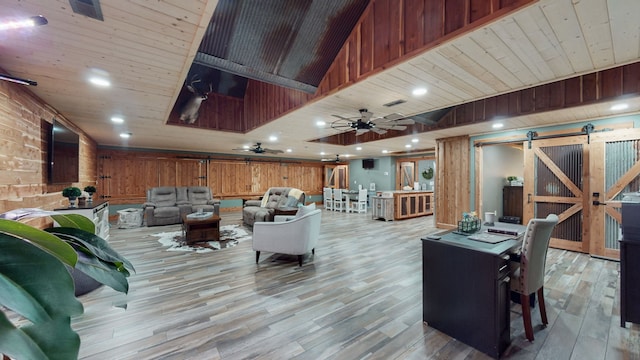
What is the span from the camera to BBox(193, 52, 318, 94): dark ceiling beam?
9.67ft

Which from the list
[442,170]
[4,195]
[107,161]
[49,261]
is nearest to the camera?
[49,261]

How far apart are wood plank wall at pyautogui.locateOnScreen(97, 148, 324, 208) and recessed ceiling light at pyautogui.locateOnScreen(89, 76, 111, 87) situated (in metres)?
6.39

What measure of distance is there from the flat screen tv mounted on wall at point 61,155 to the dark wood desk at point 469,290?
508cm

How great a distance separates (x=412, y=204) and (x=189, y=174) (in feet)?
26.3

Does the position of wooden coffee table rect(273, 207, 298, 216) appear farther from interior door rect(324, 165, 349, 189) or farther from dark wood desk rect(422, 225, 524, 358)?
interior door rect(324, 165, 349, 189)

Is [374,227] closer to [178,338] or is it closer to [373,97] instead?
[373,97]

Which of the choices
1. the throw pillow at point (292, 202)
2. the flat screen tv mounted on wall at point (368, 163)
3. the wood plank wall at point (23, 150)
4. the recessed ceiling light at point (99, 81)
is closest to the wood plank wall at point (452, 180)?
the throw pillow at point (292, 202)

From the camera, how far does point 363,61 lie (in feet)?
9.47

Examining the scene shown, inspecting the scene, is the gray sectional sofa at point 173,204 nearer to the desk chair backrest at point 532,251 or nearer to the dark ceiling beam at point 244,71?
the dark ceiling beam at point 244,71

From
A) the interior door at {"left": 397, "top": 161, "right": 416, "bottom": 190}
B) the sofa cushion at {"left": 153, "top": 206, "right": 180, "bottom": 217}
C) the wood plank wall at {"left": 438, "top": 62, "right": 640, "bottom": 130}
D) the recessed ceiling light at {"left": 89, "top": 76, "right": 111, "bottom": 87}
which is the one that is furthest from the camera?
the interior door at {"left": 397, "top": 161, "right": 416, "bottom": 190}

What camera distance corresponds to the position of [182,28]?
2.02 metres

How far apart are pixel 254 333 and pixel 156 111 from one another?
3.83 metres

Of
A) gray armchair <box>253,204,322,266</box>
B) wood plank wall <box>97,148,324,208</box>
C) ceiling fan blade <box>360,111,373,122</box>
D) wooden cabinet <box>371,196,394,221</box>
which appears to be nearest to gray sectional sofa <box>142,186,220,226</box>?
wood plank wall <box>97,148,324,208</box>

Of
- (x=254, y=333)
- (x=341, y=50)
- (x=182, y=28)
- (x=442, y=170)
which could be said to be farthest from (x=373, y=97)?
(x=442, y=170)
